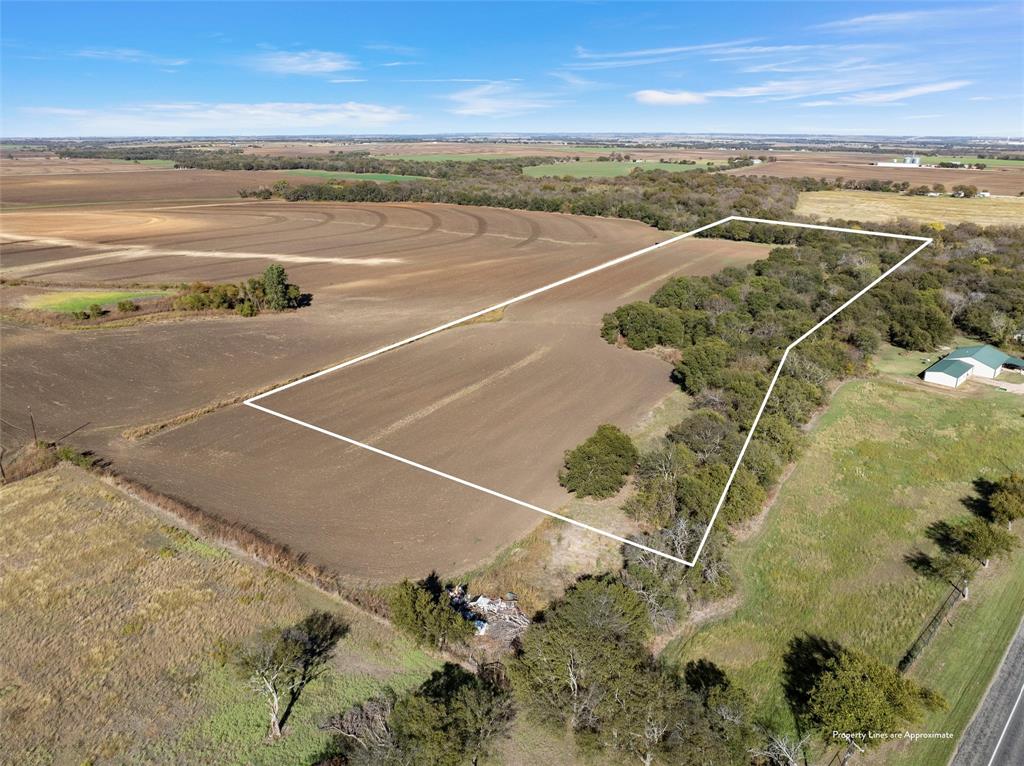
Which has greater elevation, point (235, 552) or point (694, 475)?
point (694, 475)

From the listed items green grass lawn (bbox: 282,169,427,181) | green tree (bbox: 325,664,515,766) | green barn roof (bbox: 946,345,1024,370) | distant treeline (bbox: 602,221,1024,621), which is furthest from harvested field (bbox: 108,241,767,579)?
green grass lawn (bbox: 282,169,427,181)

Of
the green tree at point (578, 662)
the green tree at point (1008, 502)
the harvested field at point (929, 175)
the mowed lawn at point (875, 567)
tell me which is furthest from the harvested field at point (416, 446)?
the harvested field at point (929, 175)

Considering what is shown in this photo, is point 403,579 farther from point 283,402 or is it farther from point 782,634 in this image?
point 283,402

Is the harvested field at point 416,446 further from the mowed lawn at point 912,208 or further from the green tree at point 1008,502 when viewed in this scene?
the mowed lawn at point 912,208

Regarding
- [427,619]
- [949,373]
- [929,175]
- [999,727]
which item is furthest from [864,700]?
[929,175]

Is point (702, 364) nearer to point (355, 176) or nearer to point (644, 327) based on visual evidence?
point (644, 327)

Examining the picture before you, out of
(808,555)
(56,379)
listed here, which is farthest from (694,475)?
(56,379)
